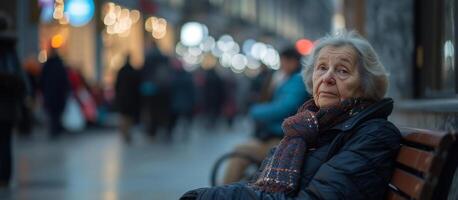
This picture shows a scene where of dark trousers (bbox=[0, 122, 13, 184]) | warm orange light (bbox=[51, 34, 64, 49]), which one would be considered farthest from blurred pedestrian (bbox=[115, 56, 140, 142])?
dark trousers (bbox=[0, 122, 13, 184])

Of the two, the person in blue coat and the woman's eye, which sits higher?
the woman's eye

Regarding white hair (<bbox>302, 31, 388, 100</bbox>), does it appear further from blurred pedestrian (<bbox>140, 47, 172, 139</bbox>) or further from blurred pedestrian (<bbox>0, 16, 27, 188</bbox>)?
blurred pedestrian (<bbox>140, 47, 172, 139</bbox>)

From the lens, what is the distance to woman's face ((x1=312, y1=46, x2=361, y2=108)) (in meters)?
4.00

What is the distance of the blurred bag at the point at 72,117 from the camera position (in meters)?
22.3

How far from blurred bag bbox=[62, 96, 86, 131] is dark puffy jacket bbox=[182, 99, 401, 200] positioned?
1860cm

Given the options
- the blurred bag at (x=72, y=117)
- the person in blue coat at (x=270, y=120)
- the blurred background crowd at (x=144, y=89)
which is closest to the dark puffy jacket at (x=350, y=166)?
the blurred background crowd at (x=144, y=89)

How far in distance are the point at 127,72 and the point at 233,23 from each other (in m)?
37.4

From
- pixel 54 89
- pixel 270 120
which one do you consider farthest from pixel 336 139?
pixel 54 89

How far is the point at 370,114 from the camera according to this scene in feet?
12.6

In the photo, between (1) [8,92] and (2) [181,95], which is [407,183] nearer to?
(1) [8,92]

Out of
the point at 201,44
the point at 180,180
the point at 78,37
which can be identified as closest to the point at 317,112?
the point at 180,180

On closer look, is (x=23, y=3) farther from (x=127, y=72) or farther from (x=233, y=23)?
(x=233, y=23)

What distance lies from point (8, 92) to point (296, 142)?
6.40 meters

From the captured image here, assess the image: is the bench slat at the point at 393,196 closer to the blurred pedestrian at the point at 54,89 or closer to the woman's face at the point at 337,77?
the woman's face at the point at 337,77
